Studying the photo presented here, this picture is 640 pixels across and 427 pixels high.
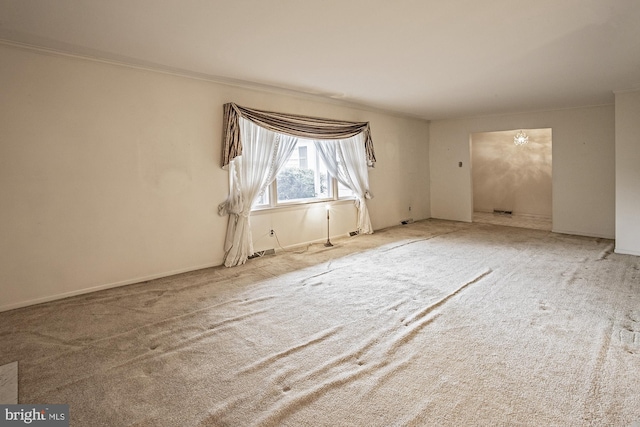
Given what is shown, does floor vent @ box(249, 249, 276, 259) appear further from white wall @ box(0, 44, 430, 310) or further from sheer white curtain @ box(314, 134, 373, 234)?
sheer white curtain @ box(314, 134, 373, 234)

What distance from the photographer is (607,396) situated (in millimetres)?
1842

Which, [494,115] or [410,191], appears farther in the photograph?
[410,191]

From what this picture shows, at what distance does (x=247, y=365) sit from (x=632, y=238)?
220 inches

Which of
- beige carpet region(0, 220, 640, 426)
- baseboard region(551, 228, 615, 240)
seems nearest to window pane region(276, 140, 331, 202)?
beige carpet region(0, 220, 640, 426)

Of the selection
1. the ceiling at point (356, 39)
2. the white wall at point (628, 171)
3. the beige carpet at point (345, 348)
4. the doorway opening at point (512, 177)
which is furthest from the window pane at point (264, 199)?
the doorway opening at point (512, 177)

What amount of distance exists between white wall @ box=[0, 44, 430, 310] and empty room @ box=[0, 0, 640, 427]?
0.06 feet

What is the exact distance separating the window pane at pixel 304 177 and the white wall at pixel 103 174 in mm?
747

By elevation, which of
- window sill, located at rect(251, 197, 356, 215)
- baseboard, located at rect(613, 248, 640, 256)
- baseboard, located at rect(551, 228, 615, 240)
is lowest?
baseboard, located at rect(613, 248, 640, 256)

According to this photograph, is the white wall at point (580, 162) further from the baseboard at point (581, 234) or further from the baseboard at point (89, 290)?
the baseboard at point (89, 290)

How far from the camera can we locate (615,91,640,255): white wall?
15.5ft

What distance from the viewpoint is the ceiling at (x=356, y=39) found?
2408mm

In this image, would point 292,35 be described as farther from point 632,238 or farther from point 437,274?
point 632,238

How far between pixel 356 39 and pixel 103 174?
9.29 ft

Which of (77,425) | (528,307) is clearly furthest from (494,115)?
(77,425)
